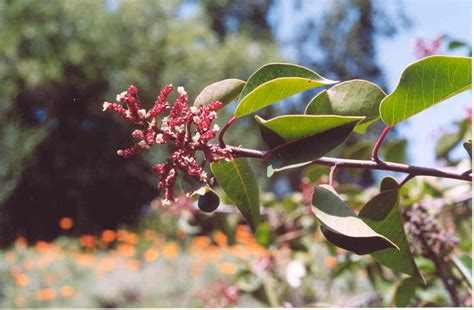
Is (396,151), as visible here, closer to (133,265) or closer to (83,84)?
(133,265)

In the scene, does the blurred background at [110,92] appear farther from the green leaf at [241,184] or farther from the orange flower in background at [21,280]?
the green leaf at [241,184]

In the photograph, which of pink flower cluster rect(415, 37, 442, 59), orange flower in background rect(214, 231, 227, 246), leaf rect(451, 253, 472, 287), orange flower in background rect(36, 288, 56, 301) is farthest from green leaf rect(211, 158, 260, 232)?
orange flower in background rect(36, 288, 56, 301)

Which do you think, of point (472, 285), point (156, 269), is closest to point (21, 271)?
point (156, 269)

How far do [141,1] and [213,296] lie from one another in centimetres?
1252

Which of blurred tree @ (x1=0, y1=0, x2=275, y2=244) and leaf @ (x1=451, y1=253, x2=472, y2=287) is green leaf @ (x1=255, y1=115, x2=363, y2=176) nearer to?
leaf @ (x1=451, y1=253, x2=472, y2=287)

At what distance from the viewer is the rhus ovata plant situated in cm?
64

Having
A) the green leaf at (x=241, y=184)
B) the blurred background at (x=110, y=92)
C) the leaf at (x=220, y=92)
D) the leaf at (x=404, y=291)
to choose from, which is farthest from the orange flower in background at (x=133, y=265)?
the leaf at (x=220, y=92)

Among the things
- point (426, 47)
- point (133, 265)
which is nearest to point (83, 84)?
point (133, 265)

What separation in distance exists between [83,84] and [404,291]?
37.9 ft

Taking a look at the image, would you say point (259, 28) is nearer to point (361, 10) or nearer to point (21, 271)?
point (361, 10)

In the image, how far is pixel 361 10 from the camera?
15039mm

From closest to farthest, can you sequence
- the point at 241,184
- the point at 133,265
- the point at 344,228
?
the point at 344,228 → the point at 241,184 → the point at 133,265

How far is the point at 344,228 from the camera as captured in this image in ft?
2.08

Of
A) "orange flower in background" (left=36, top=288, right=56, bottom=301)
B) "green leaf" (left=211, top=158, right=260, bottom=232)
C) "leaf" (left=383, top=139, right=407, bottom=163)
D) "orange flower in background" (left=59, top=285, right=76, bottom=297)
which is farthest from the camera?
"orange flower in background" (left=59, top=285, right=76, bottom=297)
